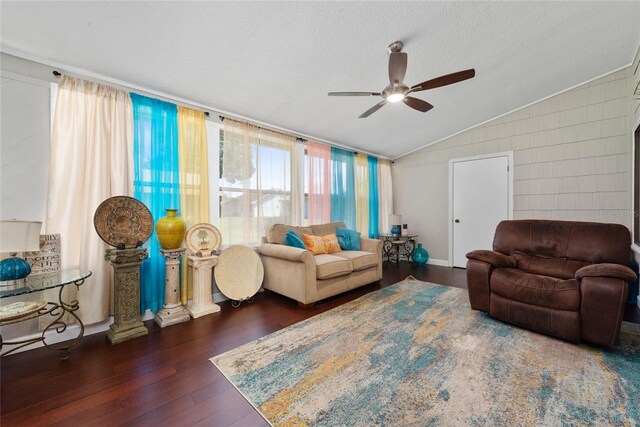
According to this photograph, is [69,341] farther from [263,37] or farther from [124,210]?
[263,37]

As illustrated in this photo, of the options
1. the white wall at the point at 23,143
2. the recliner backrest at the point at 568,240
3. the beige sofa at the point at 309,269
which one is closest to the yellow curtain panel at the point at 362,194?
the beige sofa at the point at 309,269

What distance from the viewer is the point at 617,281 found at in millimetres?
1897

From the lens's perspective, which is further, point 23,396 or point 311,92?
point 311,92

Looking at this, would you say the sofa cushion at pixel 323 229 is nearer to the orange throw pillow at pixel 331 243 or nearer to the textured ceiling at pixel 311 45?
the orange throw pillow at pixel 331 243

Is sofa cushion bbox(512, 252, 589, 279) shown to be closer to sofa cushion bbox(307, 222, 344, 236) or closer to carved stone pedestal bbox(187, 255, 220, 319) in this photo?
sofa cushion bbox(307, 222, 344, 236)

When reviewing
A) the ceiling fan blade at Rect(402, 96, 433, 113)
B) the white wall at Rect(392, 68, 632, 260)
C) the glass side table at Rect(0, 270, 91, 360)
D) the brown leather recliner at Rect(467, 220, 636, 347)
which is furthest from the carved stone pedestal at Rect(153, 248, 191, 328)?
the white wall at Rect(392, 68, 632, 260)

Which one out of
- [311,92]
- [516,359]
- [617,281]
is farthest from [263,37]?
[617,281]

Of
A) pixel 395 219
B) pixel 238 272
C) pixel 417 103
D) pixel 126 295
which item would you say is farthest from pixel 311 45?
pixel 395 219

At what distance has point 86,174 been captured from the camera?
7.55 ft

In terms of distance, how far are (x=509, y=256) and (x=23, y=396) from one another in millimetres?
4142

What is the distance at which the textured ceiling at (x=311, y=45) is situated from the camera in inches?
72.3

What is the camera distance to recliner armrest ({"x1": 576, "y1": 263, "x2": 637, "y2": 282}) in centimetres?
187

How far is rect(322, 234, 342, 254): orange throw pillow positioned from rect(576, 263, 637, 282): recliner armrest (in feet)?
8.19

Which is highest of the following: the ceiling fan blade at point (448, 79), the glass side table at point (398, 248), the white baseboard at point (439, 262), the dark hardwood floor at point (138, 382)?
the ceiling fan blade at point (448, 79)
